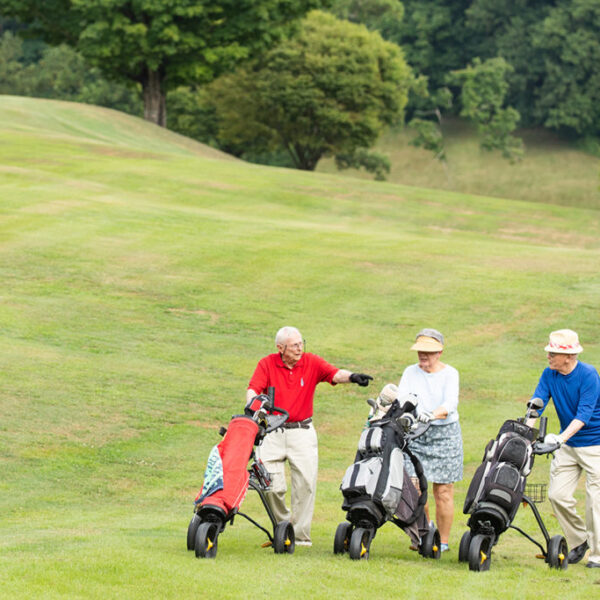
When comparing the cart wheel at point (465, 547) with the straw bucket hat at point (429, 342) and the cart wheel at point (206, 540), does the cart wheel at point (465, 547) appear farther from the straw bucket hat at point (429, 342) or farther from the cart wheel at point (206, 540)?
the cart wheel at point (206, 540)

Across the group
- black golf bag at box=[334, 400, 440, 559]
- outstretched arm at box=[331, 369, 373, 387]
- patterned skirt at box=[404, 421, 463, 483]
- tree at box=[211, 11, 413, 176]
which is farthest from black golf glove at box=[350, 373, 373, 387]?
tree at box=[211, 11, 413, 176]

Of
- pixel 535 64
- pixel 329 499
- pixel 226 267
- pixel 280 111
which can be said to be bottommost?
pixel 329 499

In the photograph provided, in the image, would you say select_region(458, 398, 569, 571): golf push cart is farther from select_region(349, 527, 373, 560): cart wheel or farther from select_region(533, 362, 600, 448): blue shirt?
select_region(349, 527, 373, 560): cart wheel

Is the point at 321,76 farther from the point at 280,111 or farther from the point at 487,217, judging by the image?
the point at 487,217

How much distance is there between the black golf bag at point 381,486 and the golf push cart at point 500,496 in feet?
1.75

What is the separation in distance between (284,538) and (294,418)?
3.62 ft

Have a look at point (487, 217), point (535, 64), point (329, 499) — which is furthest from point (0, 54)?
point (329, 499)

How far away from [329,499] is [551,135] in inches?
3454

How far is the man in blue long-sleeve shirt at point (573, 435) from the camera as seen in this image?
9836mm

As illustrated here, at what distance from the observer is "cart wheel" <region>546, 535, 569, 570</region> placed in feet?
32.1

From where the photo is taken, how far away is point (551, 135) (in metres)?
97.0

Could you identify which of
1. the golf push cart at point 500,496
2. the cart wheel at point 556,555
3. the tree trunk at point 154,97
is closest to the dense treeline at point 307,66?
the tree trunk at point 154,97

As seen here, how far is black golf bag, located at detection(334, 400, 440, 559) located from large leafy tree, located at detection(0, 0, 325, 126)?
4865 cm

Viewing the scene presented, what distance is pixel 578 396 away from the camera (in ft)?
32.7
